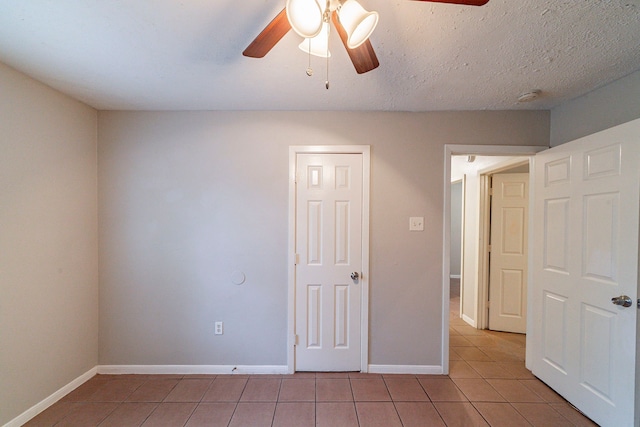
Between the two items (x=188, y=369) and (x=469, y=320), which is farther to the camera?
(x=469, y=320)

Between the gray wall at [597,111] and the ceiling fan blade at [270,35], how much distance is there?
233 centimetres

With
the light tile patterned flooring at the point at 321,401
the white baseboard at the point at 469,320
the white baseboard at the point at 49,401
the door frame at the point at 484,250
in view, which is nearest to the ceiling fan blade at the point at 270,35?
the light tile patterned flooring at the point at 321,401

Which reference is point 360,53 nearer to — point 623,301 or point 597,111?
point 597,111

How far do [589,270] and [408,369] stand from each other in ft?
5.29

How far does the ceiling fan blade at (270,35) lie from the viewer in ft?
3.61

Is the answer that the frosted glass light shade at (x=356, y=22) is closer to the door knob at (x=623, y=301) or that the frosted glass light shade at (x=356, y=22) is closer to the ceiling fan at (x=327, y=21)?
the ceiling fan at (x=327, y=21)

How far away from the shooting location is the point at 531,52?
61.1 inches

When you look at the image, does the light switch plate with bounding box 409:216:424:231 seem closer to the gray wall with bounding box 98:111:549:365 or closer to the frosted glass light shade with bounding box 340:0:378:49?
the gray wall with bounding box 98:111:549:365

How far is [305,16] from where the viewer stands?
100cm

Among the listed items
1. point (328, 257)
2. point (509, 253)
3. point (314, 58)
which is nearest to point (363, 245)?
point (328, 257)

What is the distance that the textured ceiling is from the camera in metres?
1.27

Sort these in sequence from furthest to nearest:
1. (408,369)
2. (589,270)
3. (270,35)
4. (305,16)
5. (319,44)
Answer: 1. (408,369)
2. (589,270)
3. (319,44)
4. (270,35)
5. (305,16)

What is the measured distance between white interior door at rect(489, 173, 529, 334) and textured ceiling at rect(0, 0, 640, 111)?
1.32 meters

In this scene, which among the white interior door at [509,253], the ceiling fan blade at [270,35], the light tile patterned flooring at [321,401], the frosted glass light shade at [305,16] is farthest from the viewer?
the white interior door at [509,253]
